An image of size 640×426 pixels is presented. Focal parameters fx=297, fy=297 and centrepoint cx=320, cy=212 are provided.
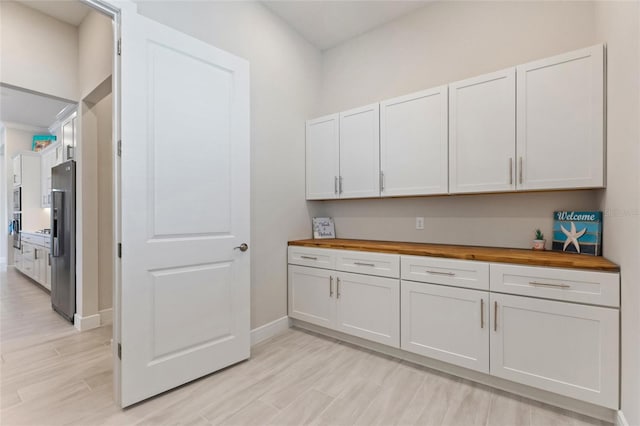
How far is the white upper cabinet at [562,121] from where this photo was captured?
6.14 ft

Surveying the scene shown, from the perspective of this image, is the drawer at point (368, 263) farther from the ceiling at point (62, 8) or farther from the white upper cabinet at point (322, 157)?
the ceiling at point (62, 8)

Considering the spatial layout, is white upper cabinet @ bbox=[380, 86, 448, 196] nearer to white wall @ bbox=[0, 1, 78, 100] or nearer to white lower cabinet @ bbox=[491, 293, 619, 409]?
white lower cabinet @ bbox=[491, 293, 619, 409]

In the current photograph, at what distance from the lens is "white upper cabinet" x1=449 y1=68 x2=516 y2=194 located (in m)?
2.17

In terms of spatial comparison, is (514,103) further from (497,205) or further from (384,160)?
(384,160)

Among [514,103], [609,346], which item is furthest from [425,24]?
[609,346]

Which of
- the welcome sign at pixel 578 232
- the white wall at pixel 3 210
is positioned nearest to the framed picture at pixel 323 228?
the welcome sign at pixel 578 232

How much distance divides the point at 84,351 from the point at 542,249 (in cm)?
384

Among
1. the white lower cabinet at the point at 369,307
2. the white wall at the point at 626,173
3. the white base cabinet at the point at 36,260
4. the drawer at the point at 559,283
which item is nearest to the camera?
the white wall at the point at 626,173

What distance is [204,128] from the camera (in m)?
2.20

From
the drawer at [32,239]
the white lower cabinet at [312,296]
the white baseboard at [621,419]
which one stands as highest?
the drawer at [32,239]

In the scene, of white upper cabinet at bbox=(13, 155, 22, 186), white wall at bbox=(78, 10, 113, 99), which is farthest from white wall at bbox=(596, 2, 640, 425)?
white upper cabinet at bbox=(13, 155, 22, 186)

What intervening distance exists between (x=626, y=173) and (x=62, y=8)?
4666 millimetres

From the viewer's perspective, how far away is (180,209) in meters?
2.05

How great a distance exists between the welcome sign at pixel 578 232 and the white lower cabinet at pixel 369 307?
1.20 m
